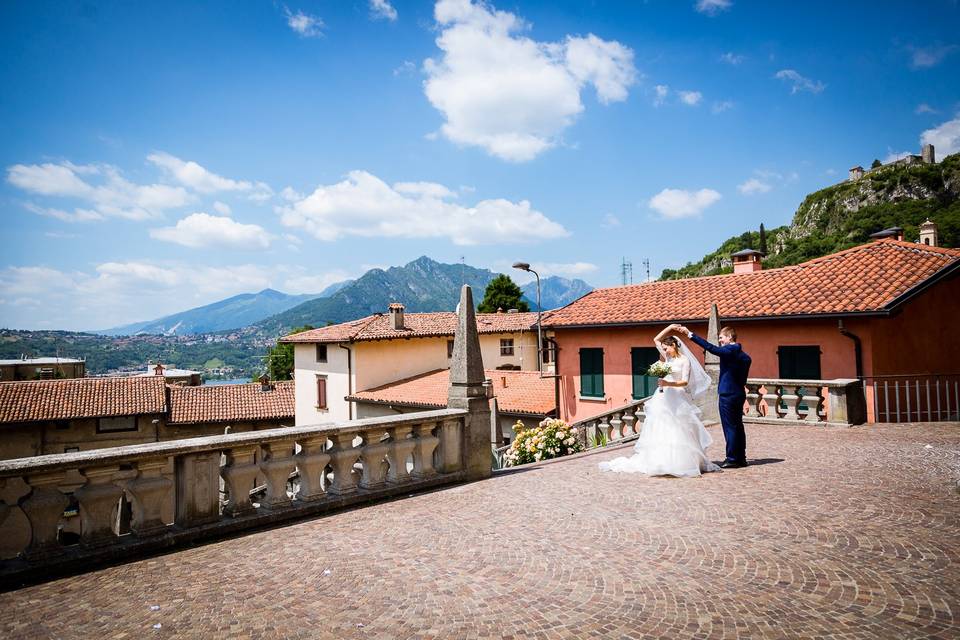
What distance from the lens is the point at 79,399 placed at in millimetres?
31641

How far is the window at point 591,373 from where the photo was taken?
2181cm

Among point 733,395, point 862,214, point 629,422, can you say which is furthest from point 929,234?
point 862,214

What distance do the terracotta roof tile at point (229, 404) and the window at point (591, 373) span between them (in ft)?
75.1

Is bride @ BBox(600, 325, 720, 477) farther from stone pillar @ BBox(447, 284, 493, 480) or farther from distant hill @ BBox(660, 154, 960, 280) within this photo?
distant hill @ BBox(660, 154, 960, 280)

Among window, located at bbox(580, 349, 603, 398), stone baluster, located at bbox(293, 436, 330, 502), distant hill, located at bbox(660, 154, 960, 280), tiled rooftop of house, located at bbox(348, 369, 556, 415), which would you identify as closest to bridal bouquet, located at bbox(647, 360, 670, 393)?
stone baluster, located at bbox(293, 436, 330, 502)

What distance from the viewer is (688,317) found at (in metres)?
19.0

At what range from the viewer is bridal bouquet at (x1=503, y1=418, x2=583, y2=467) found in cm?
1159

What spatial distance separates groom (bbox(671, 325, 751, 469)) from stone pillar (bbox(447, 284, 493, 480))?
3.06m

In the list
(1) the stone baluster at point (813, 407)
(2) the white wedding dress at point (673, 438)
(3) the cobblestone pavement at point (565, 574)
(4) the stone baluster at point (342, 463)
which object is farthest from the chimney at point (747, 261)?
(4) the stone baluster at point (342, 463)

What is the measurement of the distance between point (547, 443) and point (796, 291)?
11492mm

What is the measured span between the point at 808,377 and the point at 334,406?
84.2 feet

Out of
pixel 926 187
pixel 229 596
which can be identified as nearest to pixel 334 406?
pixel 229 596

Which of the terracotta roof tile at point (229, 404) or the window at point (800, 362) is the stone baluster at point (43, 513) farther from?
the terracotta roof tile at point (229, 404)

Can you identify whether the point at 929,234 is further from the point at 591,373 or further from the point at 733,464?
the point at 733,464
